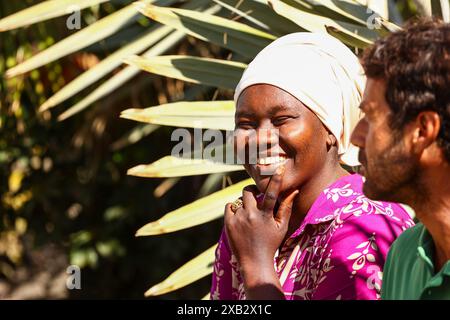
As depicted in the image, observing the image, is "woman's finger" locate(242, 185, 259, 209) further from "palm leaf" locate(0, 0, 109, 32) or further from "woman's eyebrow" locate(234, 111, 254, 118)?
"palm leaf" locate(0, 0, 109, 32)

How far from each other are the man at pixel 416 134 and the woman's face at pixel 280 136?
1.19ft

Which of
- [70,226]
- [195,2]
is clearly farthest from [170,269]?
[195,2]

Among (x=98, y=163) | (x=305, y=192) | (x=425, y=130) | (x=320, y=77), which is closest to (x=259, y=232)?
(x=305, y=192)

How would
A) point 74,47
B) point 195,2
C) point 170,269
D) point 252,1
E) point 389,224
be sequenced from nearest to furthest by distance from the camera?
1. point 389,224
2. point 252,1
3. point 74,47
4. point 195,2
5. point 170,269

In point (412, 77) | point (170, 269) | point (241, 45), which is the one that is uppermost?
point (412, 77)

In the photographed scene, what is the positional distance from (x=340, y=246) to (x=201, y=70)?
156 centimetres

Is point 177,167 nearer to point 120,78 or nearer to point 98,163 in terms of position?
point 120,78

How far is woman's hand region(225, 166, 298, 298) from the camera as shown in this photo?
218 cm

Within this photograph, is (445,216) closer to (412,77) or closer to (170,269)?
(412,77)

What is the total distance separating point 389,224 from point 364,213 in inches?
2.4

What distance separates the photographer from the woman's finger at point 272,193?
228 centimetres

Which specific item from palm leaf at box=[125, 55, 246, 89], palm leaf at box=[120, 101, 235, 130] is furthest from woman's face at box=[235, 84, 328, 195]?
palm leaf at box=[125, 55, 246, 89]

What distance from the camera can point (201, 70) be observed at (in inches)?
144

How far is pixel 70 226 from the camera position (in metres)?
6.27
